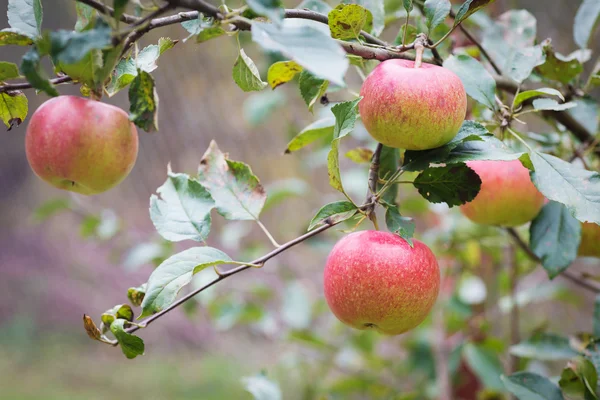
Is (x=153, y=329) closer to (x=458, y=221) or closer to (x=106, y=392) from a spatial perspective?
(x=106, y=392)

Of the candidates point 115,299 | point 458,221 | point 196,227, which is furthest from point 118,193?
point 196,227

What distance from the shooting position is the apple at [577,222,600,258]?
1.98 feet

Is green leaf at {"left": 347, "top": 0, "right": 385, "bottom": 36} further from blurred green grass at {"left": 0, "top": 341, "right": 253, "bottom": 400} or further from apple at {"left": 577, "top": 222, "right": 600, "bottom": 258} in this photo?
blurred green grass at {"left": 0, "top": 341, "right": 253, "bottom": 400}

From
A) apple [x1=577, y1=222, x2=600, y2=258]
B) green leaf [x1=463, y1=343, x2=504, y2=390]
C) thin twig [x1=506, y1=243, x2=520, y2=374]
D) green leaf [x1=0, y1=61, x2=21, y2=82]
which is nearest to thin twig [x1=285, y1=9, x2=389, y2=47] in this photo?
green leaf [x1=0, y1=61, x2=21, y2=82]

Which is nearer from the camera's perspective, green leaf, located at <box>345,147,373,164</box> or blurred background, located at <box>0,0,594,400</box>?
green leaf, located at <box>345,147,373,164</box>

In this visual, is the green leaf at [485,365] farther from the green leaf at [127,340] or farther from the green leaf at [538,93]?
the green leaf at [127,340]

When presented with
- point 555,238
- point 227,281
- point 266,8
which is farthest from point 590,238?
point 227,281

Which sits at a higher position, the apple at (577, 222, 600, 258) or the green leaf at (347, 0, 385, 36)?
the green leaf at (347, 0, 385, 36)

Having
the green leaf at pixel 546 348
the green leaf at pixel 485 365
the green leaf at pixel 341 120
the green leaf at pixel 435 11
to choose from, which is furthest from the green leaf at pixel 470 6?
the green leaf at pixel 485 365

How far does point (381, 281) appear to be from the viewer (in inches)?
16.3

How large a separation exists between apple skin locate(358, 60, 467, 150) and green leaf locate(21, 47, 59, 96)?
0.24 metres

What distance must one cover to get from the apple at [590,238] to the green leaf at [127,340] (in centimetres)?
50

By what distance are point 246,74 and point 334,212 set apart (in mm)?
144

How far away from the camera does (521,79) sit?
20.8 inches
